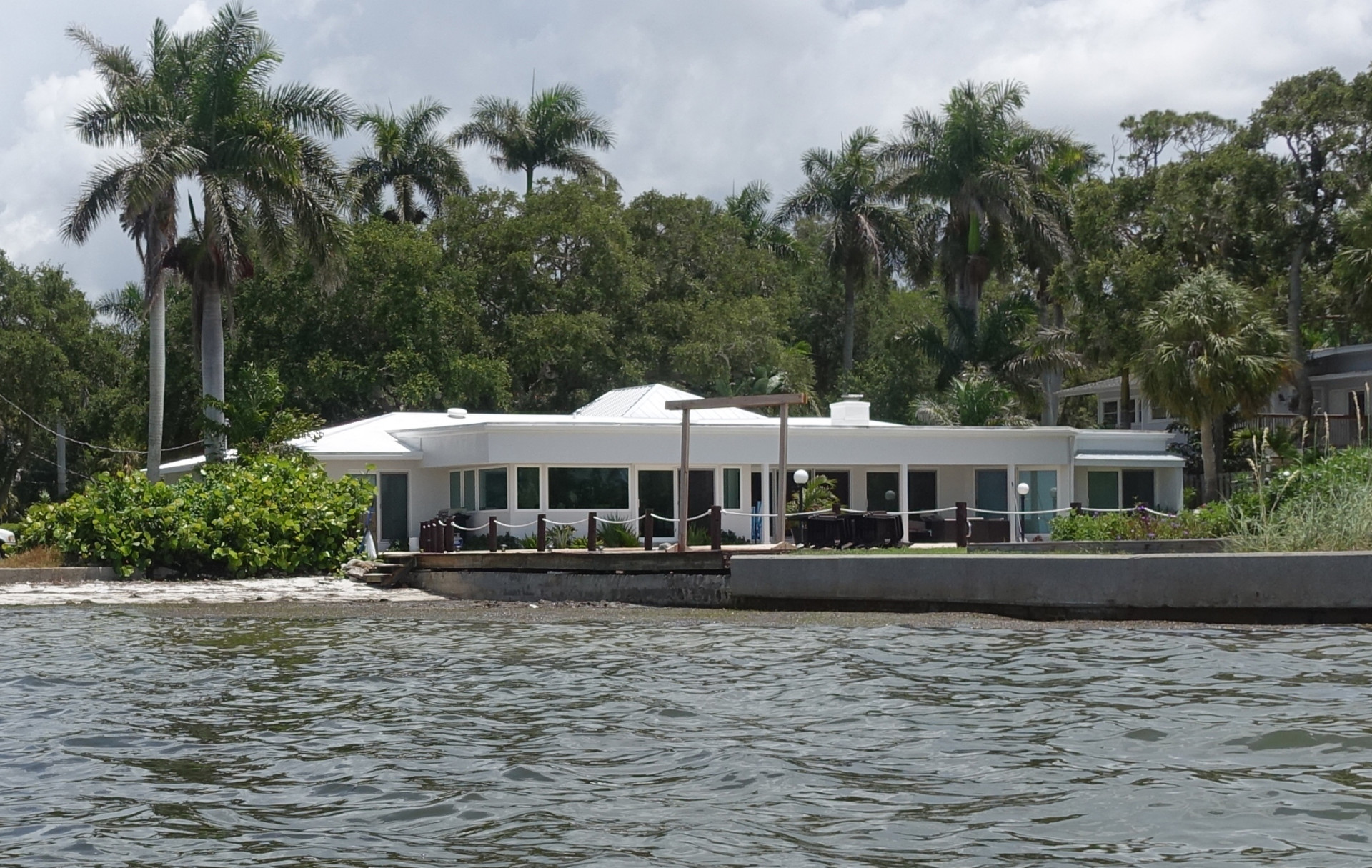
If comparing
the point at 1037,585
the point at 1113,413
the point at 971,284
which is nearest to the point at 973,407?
the point at 971,284

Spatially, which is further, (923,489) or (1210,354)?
(923,489)

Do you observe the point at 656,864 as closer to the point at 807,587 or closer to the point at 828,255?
the point at 807,587

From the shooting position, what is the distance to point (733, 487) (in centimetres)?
3250

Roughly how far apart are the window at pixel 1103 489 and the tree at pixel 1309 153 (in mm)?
5927

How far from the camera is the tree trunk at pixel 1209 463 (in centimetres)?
→ 3466

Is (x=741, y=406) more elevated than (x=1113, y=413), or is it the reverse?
(x=1113, y=413)

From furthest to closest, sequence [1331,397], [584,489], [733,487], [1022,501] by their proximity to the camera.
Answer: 1. [1331,397]
2. [1022,501]
3. [733,487]
4. [584,489]

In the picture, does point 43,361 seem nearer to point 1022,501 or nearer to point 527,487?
point 527,487

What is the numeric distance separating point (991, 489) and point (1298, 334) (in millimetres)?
10763

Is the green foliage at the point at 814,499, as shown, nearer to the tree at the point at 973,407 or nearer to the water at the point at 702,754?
the tree at the point at 973,407

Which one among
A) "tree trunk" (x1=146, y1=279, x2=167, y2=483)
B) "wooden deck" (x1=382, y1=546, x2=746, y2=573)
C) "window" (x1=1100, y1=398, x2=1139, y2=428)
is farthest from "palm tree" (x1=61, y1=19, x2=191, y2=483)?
"window" (x1=1100, y1=398, x2=1139, y2=428)

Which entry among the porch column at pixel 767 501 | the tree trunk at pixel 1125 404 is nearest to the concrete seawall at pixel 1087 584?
the porch column at pixel 767 501

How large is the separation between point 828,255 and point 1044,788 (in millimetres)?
44840

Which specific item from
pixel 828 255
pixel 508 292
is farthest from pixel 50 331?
pixel 828 255
